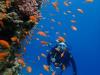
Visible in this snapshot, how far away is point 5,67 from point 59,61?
5008mm

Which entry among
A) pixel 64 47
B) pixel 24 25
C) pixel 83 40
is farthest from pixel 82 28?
pixel 24 25

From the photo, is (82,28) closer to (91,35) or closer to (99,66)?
(91,35)

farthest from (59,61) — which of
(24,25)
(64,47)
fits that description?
(24,25)

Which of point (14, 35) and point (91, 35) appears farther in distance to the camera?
point (91, 35)

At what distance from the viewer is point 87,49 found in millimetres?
38562

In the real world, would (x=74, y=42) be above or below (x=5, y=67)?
below

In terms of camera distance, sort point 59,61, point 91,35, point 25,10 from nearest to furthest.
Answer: point 25,10 < point 59,61 < point 91,35

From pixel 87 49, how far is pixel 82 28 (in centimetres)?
310

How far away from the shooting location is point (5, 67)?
19.1ft

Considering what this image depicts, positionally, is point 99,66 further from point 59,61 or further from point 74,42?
point 59,61

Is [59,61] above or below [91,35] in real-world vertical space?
above

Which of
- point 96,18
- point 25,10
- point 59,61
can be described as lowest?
point 96,18

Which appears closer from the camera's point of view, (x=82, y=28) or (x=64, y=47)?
(x=64, y=47)

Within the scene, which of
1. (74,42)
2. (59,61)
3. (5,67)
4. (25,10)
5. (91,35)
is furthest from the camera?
(91,35)
